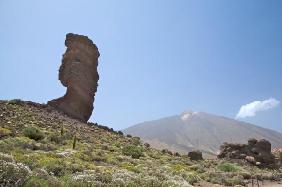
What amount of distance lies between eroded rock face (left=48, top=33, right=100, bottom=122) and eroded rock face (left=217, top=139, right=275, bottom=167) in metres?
16.0

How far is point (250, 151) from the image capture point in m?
47.6

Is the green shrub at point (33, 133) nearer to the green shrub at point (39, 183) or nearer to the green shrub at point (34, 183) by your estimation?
the green shrub at point (39, 183)

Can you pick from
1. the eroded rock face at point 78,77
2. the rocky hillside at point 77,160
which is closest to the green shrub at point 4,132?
the rocky hillside at point 77,160

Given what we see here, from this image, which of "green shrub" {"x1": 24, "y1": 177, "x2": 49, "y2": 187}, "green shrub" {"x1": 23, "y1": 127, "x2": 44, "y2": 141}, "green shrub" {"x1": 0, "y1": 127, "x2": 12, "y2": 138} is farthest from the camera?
"green shrub" {"x1": 23, "y1": 127, "x2": 44, "y2": 141}

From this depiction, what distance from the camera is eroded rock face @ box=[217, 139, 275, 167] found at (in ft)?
150

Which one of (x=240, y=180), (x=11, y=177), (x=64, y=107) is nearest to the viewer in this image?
(x=11, y=177)

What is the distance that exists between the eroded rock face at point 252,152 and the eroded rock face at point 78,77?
16013 mm

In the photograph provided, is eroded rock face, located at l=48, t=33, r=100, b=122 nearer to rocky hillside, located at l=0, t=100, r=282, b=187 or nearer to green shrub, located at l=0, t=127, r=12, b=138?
rocky hillside, located at l=0, t=100, r=282, b=187

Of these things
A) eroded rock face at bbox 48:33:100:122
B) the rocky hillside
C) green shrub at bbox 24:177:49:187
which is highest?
eroded rock face at bbox 48:33:100:122

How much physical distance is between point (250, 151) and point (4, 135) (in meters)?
28.4

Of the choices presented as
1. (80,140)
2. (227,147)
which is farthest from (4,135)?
(227,147)

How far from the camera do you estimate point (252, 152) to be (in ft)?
155

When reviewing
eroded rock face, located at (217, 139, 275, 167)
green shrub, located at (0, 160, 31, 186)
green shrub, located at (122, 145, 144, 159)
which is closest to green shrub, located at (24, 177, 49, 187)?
green shrub, located at (0, 160, 31, 186)

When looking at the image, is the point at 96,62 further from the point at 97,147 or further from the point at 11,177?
the point at 11,177
